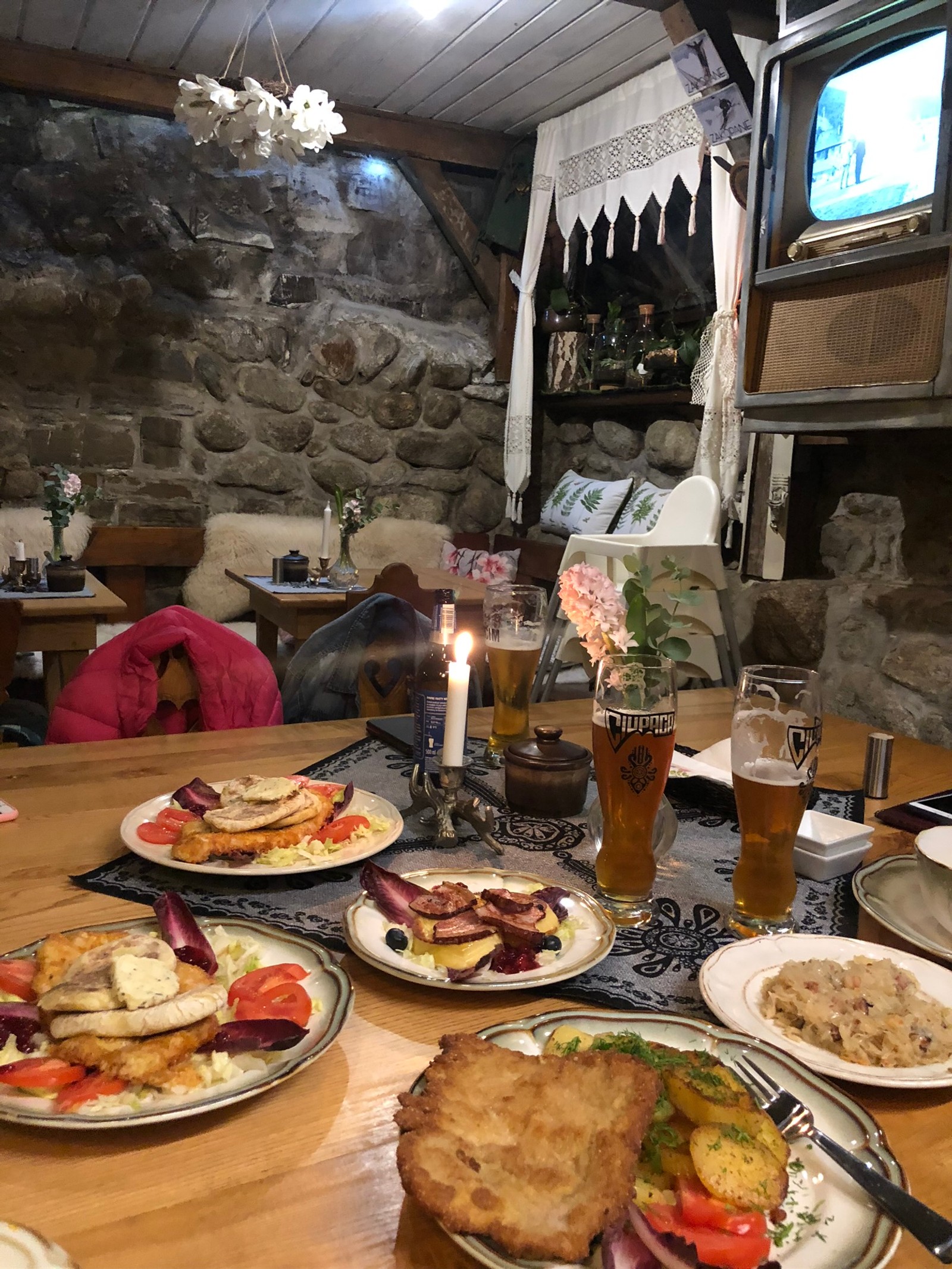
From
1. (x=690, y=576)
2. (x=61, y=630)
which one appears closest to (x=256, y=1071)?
(x=690, y=576)

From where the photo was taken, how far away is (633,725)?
914 mm

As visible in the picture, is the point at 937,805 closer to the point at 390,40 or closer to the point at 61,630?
the point at 61,630

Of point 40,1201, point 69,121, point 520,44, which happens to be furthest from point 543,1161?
point 69,121

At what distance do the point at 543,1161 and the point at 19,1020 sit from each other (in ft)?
1.17

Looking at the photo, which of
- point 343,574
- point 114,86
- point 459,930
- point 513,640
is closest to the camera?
point 459,930

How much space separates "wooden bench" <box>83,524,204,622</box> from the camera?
15.6ft

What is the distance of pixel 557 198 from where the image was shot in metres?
4.83

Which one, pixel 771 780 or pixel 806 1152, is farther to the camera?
pixel 771 780

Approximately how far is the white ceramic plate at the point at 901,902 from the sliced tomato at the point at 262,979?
532mm

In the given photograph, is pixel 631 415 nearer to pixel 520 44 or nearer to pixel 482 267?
pixel 482 267

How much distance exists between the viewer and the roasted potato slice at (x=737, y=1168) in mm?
515

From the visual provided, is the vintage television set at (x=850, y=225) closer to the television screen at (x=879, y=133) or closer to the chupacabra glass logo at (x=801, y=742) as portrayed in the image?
the television screen at (x=879, y=133)

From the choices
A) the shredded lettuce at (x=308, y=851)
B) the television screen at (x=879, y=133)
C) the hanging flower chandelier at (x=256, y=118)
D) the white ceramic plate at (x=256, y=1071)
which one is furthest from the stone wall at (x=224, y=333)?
the white ceramic plate at (x=256, y=1071)

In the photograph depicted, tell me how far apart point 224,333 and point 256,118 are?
6.10 feet
